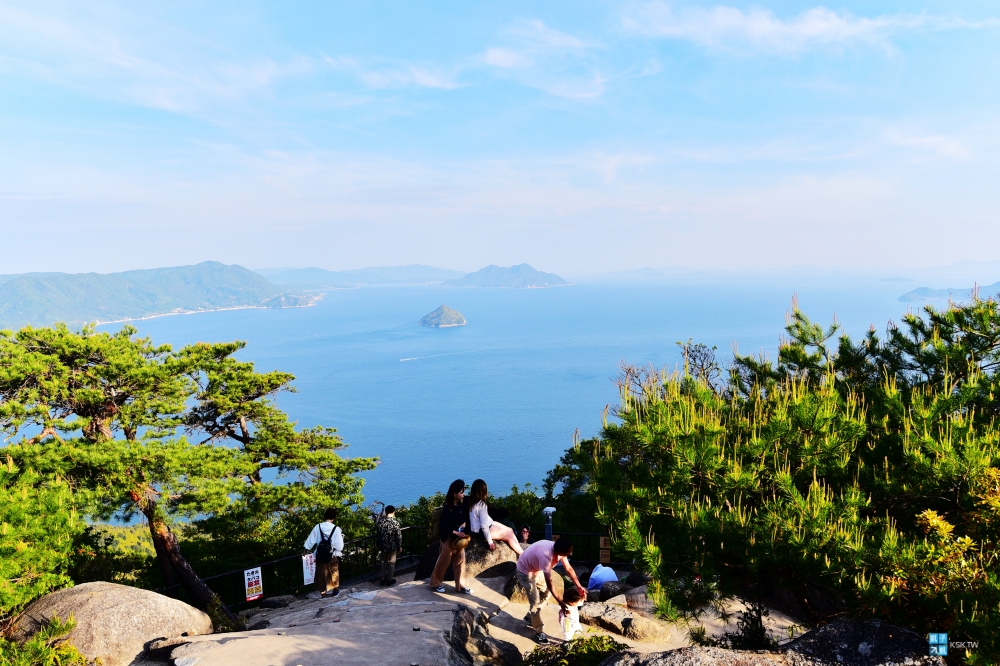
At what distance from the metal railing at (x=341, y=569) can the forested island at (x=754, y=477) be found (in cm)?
162

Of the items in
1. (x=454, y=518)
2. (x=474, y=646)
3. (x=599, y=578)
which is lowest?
(x=599, y=578)

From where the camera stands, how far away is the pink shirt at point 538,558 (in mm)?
7629

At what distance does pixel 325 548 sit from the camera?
991 cm

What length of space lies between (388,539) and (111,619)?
4016mm

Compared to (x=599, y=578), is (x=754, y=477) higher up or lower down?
higher up

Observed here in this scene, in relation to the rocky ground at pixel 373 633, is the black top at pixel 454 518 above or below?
above

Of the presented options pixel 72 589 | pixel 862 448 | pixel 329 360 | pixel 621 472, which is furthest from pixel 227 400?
pixel 329 360

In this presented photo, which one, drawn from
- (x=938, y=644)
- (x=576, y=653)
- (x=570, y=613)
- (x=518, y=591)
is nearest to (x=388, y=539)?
(x=518, y=591)

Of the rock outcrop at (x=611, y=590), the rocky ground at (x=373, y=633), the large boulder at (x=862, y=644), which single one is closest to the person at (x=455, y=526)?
the rocky ground at (x=373, y=633)

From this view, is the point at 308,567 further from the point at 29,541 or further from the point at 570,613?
the point at 570,613

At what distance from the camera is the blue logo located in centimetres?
511

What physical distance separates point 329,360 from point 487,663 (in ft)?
445

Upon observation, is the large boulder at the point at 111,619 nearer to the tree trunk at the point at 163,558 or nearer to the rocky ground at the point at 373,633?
the rocky ground at the point at 373,633

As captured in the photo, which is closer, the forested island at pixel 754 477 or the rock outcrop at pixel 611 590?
the forested island at pixel 754 477
